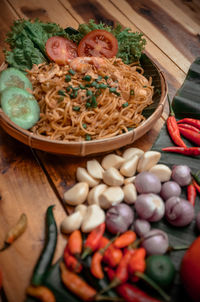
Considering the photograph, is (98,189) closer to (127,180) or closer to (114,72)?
(127,180)

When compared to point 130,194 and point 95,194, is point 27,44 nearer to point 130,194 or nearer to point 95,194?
point 95,194

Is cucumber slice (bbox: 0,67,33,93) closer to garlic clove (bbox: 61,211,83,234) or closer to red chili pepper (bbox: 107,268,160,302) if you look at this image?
garlic clove (bbox: 61,211,83,234)

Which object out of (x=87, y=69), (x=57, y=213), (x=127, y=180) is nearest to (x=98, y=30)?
(x=87, y=69)

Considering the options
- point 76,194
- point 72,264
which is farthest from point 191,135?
point 72,264

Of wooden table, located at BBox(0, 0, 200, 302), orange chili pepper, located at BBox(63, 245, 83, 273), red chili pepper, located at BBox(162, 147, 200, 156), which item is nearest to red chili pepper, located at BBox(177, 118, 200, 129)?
wooden table, located at BBox(0, 0, 200, 302)

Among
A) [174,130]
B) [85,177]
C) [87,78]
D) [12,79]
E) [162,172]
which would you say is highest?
[12,79]

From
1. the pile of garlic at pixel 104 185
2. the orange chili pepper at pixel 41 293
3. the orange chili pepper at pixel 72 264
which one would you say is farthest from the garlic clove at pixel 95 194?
the orange chili pepper at pixel 41 293
